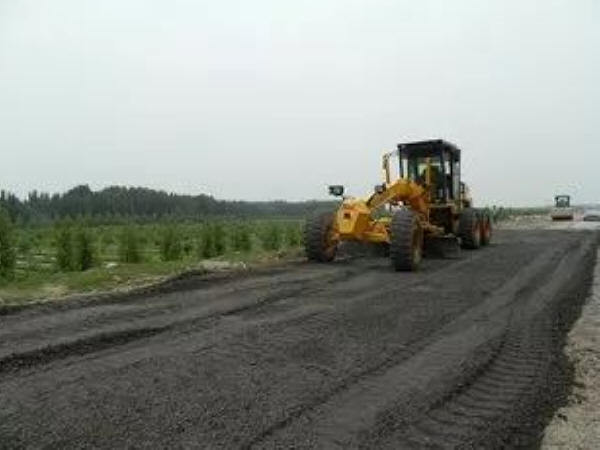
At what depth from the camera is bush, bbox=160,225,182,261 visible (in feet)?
94.6

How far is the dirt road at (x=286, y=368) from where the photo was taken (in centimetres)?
608

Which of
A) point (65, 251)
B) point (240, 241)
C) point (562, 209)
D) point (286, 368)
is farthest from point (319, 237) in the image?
point (562, 209)

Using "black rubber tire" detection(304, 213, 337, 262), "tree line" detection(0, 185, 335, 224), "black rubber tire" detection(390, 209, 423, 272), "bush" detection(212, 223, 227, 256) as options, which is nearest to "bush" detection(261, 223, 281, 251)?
"bush" detection(212, 223, 227, 256)

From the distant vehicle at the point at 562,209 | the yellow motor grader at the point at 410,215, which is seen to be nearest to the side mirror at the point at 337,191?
the yellow motor grader at the point at 410,215

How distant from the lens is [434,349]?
9234mm

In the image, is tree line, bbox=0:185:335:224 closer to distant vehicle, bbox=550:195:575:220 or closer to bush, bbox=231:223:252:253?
distant vehicle, bbox=550:195:575:220

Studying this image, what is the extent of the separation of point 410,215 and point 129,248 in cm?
1245

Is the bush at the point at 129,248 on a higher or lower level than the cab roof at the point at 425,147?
lower

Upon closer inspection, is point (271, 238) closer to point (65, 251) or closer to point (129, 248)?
point (129, 248)

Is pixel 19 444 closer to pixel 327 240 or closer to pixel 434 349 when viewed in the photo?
pixel 434 349

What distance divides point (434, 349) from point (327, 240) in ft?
34.1

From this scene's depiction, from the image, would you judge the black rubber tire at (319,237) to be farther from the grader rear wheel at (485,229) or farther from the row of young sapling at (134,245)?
the grader rear wheel at (485,229)

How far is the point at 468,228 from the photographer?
24.2 metres

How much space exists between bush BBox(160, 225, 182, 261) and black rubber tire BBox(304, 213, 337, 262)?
9.99 metres
